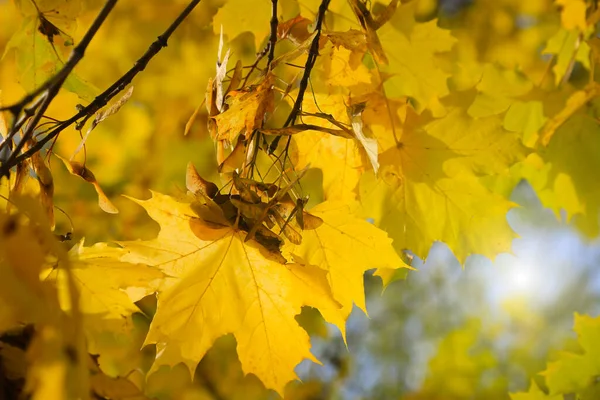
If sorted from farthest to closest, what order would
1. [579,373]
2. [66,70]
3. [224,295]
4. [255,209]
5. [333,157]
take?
[579,373] → [333,157] → [224,295] → [255,209] → [66,70]

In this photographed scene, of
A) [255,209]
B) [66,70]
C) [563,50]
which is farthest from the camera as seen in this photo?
[563,50]

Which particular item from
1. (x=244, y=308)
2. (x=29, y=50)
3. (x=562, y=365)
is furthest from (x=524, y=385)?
(x=29, y=50)

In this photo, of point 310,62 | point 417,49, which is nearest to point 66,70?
point 310,62

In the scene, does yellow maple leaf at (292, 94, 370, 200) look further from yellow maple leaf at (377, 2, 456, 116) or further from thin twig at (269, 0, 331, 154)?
yellow maple leaf at (377, 2, 456, 116)

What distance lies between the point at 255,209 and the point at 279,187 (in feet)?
0.21

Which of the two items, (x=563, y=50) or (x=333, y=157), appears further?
(x=563, y=50)

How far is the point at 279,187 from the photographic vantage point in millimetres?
716

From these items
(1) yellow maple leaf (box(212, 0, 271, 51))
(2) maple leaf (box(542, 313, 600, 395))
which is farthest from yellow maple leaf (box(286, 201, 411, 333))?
(2) maple leaf (box(542, 313, 600, 395))

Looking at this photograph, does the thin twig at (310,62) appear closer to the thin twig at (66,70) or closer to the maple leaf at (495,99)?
the thin twig at (66,70)

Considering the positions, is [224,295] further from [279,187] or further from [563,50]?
[563,50]

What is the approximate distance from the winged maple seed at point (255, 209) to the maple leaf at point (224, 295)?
0.10 feet

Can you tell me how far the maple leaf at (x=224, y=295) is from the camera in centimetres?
75

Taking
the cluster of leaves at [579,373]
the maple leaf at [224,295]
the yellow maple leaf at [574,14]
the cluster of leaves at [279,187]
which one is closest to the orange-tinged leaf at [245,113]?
the cluster of leaves at [279,187]

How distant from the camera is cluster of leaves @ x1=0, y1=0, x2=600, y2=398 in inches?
24.0
